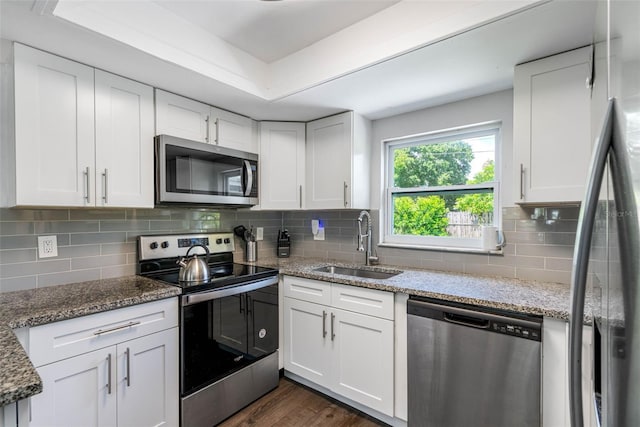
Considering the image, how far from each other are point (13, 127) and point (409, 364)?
2.34m

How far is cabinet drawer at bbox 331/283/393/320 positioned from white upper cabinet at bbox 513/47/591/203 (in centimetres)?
94

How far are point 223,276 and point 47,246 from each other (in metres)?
0.99

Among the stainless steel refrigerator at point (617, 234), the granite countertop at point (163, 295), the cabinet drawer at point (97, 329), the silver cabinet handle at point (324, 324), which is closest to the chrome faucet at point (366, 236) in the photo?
the granite countertop at point (163, 295)

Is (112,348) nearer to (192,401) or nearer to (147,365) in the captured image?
(147,365)

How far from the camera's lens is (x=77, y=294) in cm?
160

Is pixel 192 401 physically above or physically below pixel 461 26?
below

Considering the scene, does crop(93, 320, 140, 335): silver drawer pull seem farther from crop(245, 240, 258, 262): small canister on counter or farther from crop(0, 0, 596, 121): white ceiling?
crop(0, 0, 596, 121): white ceiling

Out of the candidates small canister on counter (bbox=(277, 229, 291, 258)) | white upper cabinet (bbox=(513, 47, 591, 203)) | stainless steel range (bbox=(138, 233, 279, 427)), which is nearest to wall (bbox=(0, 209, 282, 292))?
stainless steel range (bbox=(138, 233, 279, 427))

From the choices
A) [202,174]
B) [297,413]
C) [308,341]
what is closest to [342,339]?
[308,341]

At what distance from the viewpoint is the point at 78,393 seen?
1383mm

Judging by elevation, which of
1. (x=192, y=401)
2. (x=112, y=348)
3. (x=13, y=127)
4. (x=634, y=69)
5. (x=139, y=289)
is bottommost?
(x=192, y=401)

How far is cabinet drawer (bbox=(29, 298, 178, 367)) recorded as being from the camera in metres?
1.30

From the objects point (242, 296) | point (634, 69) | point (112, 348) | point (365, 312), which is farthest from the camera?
point (242, 296)

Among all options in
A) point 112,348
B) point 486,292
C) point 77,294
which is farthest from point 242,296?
point 486,292
